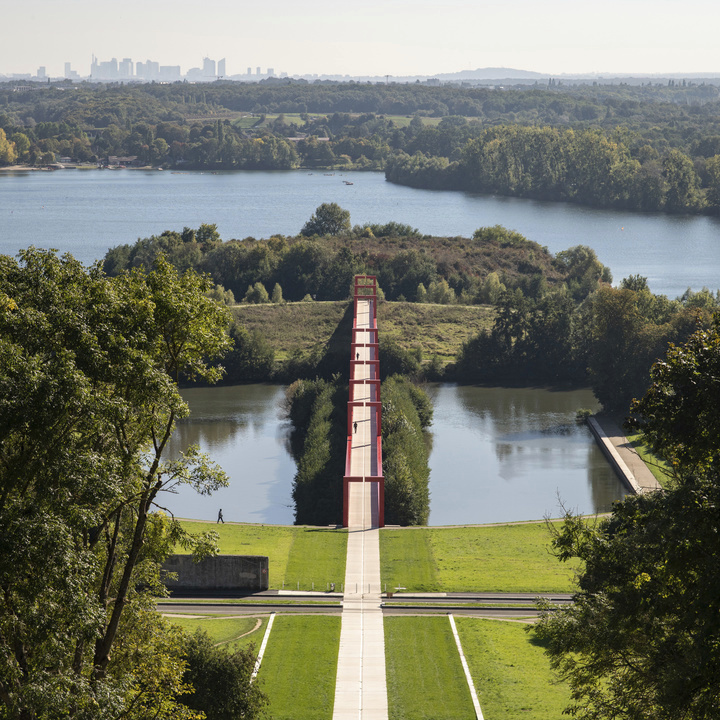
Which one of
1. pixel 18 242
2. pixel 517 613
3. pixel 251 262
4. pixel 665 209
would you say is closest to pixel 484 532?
pixel 517 613

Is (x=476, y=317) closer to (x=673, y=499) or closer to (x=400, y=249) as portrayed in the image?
(x=400, y=249)

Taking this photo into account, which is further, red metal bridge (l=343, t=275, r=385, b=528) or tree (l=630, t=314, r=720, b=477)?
red metal bridge (l=343, t=275, r=385, b=528)

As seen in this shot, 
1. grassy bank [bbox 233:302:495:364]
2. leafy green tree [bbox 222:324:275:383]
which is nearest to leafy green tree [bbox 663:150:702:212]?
grassy bank [bbox 233:302:495:364]

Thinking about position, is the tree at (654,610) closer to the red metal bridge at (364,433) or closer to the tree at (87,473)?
the tree at (87,473)

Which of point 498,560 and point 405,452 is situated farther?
point 405,452

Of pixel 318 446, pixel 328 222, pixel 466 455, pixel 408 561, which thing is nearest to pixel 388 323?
pixel 466 455

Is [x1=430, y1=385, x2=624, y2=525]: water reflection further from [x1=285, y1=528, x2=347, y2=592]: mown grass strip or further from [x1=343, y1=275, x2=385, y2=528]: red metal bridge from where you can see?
[x1=285, y1=528, x2=347, y2=592]: mown grass strip

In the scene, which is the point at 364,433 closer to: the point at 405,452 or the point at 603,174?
the point at 405,452
